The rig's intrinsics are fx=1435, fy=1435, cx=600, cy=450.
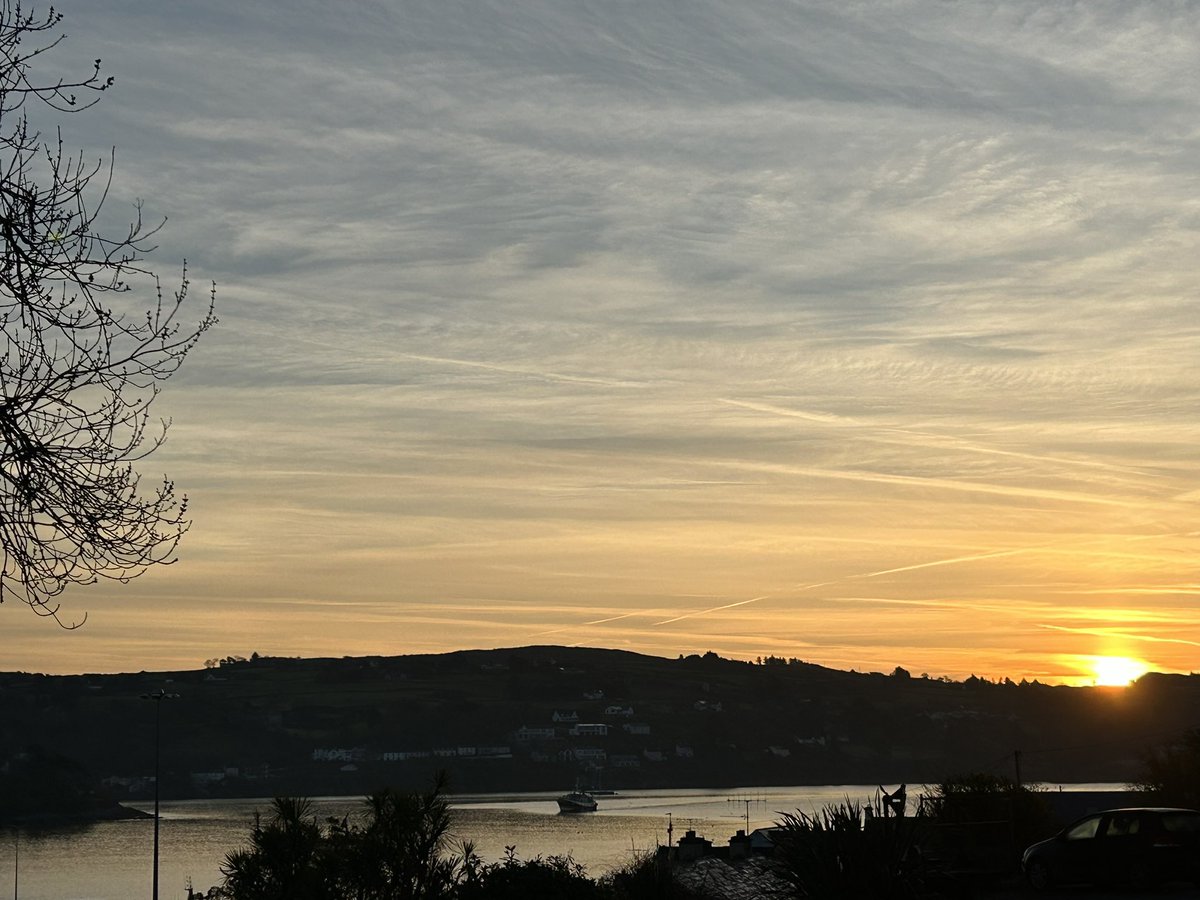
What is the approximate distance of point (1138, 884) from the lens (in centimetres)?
2411

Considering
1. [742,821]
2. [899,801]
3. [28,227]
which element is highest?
[28,227]

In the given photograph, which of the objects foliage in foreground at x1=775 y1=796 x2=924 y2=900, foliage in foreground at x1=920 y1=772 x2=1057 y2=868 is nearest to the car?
foliage in foreground at x1=920 y1=772 x2=1057 y2=868

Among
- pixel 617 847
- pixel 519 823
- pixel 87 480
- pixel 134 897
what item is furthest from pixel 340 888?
pixel 519 823

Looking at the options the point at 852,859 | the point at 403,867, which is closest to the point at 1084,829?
the point at 852,859

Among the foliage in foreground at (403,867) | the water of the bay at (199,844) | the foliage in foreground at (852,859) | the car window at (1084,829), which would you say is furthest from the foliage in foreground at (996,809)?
the water of the bay at (199,844)

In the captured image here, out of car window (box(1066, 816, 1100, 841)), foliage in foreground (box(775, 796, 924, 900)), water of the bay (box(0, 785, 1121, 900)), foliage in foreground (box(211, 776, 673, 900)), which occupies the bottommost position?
water of the bay (box(0, 785, 1121, 900))

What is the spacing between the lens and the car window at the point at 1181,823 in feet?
78.5

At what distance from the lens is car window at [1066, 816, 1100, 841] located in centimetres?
2473

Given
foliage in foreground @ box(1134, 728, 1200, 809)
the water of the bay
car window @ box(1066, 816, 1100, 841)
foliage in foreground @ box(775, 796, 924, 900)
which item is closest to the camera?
foliage in foreground @ box(775, 796, 924, 900)

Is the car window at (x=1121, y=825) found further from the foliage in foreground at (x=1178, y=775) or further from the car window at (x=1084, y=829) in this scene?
the foliage in foreground at (x=1178, y=775)

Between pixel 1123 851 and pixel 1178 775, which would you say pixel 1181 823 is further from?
pixel 1178 775

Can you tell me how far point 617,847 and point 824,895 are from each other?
12313cm

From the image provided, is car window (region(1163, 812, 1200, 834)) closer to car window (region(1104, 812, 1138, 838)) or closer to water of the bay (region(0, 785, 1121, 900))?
car window (region(1104, 812, 1138, 838))

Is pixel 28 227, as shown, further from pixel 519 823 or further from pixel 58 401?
pixel 519 823
